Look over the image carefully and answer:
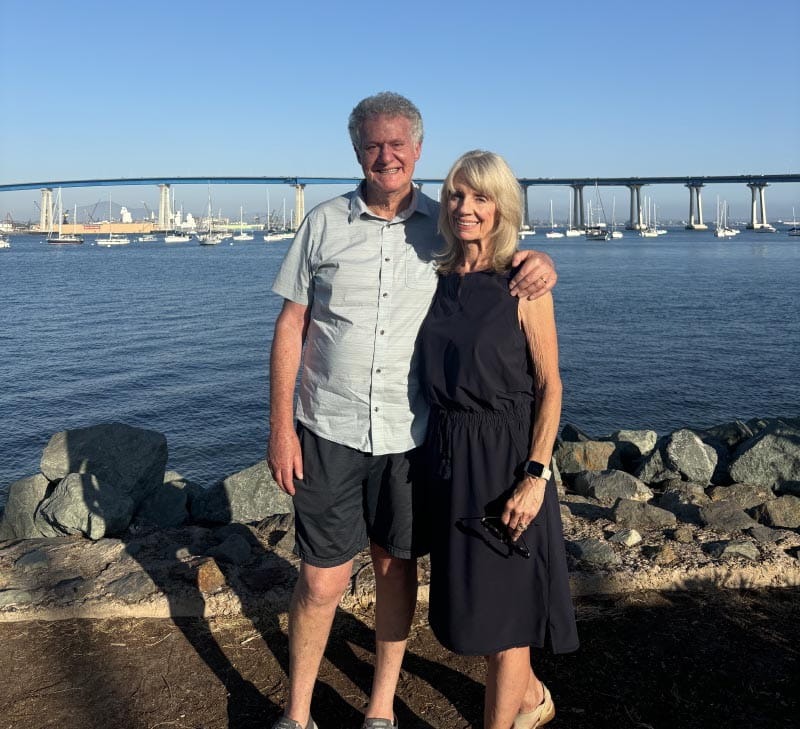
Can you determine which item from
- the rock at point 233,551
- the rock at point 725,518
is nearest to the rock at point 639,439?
the rock at point 725,518

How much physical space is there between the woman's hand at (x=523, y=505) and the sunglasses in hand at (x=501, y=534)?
14 mm

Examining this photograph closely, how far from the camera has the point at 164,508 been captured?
17.6 ft

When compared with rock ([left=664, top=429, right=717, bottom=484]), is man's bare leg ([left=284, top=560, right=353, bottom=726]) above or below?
above

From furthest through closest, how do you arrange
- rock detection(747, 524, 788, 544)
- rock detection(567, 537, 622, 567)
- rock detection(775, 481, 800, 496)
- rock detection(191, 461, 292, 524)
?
rock detection(775, 481, 800, 496), rock detection(191, 461, 292, 524), rock detection(747, 524, 788, 544), rock detection(567, 537, 622, 567)

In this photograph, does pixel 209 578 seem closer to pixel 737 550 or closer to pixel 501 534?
pixel 501 534

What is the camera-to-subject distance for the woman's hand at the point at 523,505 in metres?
2.26

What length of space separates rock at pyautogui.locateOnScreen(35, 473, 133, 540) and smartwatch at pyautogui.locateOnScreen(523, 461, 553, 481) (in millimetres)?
3160

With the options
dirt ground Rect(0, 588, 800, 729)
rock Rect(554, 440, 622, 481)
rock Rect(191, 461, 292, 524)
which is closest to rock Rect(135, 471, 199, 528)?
rock Rect(191, 461, 292, 524)

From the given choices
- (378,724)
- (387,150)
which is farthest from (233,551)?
(387,150)

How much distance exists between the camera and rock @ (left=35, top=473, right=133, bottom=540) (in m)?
4.64

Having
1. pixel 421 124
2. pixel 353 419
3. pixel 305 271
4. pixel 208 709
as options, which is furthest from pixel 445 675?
pixel 421 124

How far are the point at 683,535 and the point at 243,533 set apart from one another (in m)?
2.23

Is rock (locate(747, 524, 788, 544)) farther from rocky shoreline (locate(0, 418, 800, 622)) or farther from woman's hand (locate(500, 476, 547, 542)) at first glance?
woman's hand (locate(500, 476, 547, 542))

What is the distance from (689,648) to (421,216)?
6.30 feet
